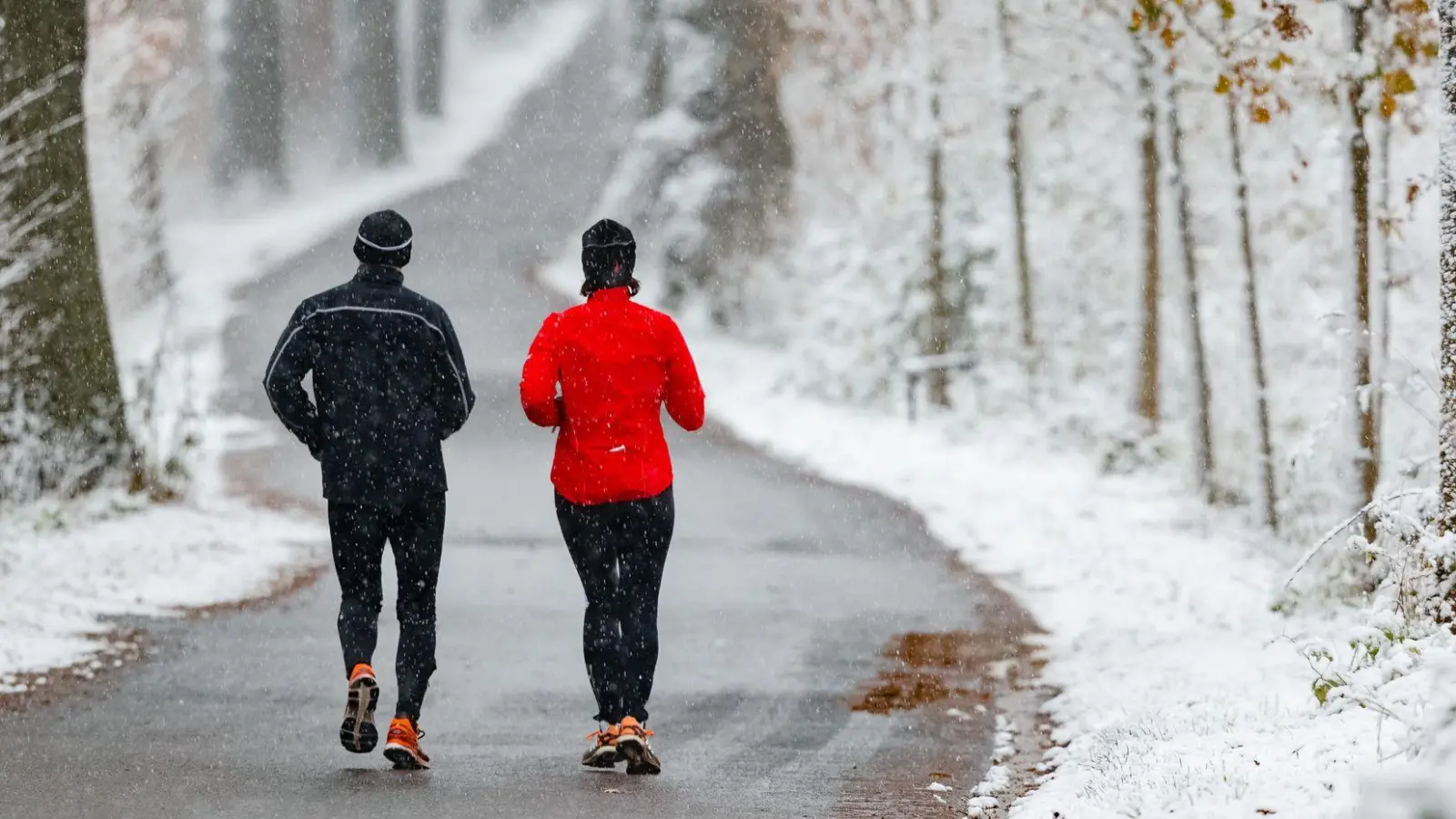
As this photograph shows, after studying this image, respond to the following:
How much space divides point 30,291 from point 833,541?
6288mm

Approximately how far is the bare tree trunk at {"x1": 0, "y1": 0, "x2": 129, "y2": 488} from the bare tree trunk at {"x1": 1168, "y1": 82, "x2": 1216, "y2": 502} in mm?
10054

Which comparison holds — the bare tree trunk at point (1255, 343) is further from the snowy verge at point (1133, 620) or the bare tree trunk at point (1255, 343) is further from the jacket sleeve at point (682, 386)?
the jacket sleeve at point (682, 386)

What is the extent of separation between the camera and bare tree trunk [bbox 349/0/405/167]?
50719 mm

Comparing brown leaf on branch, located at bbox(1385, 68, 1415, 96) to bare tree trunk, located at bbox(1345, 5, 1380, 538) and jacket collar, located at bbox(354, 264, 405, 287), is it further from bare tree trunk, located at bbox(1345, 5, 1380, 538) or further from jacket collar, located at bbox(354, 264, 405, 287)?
jacket collar, located at bbox(354, 264, 405, 287)

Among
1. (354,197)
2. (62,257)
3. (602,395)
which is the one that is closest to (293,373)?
(602,395)

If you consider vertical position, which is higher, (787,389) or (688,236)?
(688,236)

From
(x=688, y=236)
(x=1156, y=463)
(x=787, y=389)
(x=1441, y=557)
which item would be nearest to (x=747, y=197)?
(x=688, y=236)

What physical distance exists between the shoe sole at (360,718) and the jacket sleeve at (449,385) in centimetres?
95

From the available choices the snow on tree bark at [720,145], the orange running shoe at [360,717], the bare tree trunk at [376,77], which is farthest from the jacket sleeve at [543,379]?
the bare tree trunk at [376,77]

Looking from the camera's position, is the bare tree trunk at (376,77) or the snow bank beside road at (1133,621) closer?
the snow bank beside road at (1133,621)

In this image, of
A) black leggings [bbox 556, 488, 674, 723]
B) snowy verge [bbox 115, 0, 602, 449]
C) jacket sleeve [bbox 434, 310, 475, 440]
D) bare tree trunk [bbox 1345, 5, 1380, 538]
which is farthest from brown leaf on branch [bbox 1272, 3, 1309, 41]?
snowy verge [bbox 115, 0, 602, 449]

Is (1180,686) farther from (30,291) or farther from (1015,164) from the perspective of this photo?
(1015,164)

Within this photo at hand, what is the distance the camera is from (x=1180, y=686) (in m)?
7.66

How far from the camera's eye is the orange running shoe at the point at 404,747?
616 centimetres
